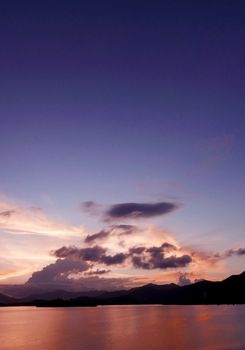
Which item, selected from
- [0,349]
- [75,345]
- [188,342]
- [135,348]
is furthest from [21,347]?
[188,342]

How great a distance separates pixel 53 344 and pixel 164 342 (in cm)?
3413

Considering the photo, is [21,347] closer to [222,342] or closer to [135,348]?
[135,348]

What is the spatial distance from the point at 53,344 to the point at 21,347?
9441 millimetres

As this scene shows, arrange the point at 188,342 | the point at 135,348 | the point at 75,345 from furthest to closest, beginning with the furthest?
the point at 188,342 < the point at 75,345 < the point at 135,348

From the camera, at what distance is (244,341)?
11994 centimetres

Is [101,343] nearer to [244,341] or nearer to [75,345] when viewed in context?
[75,345]

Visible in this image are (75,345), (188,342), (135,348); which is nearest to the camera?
(135,348)

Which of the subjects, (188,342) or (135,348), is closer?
(135,348)

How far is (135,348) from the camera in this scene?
108 m

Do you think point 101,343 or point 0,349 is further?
point 101,343

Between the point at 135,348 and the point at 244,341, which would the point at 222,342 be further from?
the point at 135,348

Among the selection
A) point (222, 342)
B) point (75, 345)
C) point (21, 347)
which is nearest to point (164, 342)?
point (222, 342)

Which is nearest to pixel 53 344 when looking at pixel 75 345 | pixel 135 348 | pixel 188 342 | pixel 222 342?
pixel 75 345

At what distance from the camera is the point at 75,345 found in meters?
115
